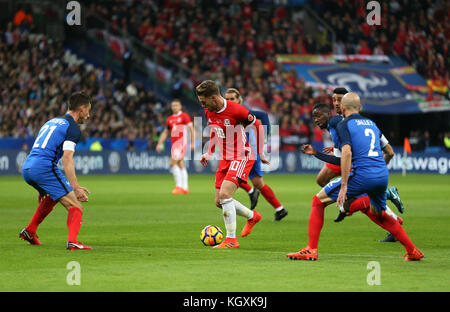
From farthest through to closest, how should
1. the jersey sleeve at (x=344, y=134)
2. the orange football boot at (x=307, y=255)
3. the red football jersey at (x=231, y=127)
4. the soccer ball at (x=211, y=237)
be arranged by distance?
the soccer ball at (x=211, y=237) < the red football jersey at (x=231, y=127) < the orange football boot at (x=307, y=255) < the jersey sleeve at (x=344, y=134)

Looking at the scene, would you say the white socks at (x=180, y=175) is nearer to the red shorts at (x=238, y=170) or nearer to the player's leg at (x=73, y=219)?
the red shorts at (x=238, y=170)

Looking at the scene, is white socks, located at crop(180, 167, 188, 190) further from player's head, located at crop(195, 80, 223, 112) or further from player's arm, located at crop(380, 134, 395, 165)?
player's arm, located at crop(380, 134, 395, 165)

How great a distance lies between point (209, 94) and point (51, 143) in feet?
7.14

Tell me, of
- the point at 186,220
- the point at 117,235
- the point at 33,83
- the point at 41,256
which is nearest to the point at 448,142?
the point at 33,83

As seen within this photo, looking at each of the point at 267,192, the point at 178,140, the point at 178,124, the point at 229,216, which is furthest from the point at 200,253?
the point at 178,140

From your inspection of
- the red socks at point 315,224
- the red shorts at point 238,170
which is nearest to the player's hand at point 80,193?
the red shorts at point 238,170

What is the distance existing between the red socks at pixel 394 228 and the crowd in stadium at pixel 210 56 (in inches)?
929

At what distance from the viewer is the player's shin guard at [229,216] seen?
1110 centimetres

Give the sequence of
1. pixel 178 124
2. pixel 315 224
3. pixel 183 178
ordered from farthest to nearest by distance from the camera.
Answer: pixel 183 178 < pixel 178 124 < pixel 315 224

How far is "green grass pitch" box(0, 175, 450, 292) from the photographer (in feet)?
25.9

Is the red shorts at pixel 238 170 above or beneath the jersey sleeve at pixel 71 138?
beneath

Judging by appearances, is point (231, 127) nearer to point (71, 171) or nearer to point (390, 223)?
point (71, 171)

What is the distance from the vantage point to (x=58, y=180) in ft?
35.1

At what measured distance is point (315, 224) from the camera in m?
9.66
